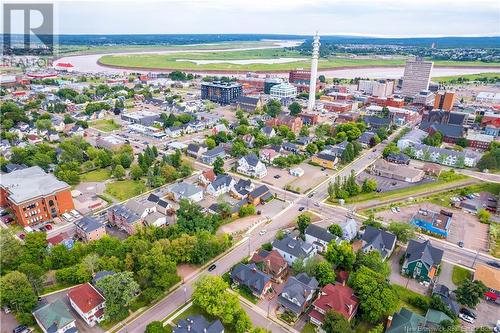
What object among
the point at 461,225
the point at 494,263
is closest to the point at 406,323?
the point at 494,263

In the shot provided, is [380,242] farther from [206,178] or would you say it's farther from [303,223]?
[206,178]

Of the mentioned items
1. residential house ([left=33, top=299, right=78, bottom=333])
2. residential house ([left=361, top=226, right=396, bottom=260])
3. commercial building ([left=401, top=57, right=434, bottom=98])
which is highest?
commercial building ([left=401, top=57, right=434, bottom=98])

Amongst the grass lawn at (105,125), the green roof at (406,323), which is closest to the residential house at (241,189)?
the green roof at (406,323)

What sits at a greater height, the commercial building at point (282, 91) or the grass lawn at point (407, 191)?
the commercial building at point (282, 91)

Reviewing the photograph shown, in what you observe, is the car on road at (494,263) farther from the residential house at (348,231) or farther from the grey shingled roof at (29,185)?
the grey shingled roof at (29,185)

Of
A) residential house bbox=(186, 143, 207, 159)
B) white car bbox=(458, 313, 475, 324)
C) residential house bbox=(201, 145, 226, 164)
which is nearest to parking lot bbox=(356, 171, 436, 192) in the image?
white car bbox=(458, 313, 475, 324)

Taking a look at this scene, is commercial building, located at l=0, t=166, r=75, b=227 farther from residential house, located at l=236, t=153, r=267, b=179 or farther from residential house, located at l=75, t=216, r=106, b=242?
residential house, located at l=236, t=153, r=267, b=179
